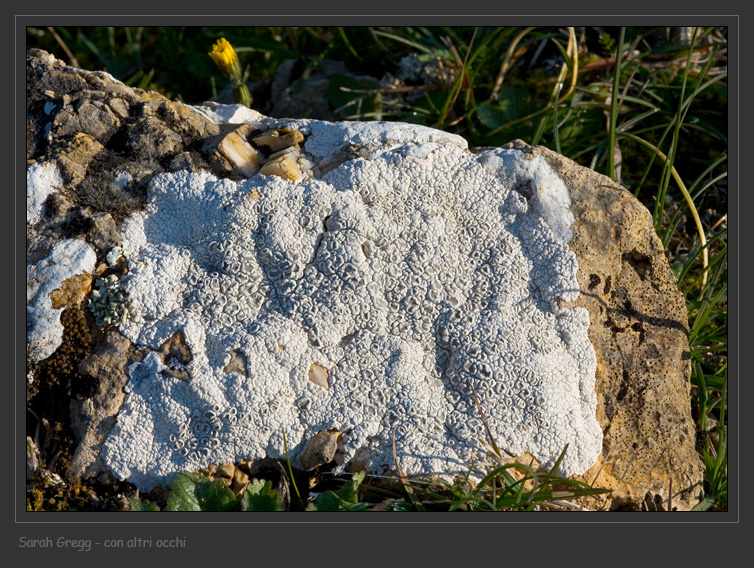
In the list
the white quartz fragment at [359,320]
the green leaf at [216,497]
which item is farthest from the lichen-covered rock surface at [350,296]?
the green leaf at [216,497]

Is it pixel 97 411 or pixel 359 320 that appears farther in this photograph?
pixel 359 320

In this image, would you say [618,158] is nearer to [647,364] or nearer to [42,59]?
[647,364]

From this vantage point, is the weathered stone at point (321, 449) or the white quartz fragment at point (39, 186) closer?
the weathered stone at point (321, 449)

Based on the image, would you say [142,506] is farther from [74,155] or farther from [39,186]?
[74,155]

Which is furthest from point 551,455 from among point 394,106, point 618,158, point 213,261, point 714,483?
point 394,106

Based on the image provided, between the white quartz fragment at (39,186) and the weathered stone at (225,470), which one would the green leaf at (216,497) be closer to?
the weathered stone at (225,470)

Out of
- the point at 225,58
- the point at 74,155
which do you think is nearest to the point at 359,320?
the point at 74,155
